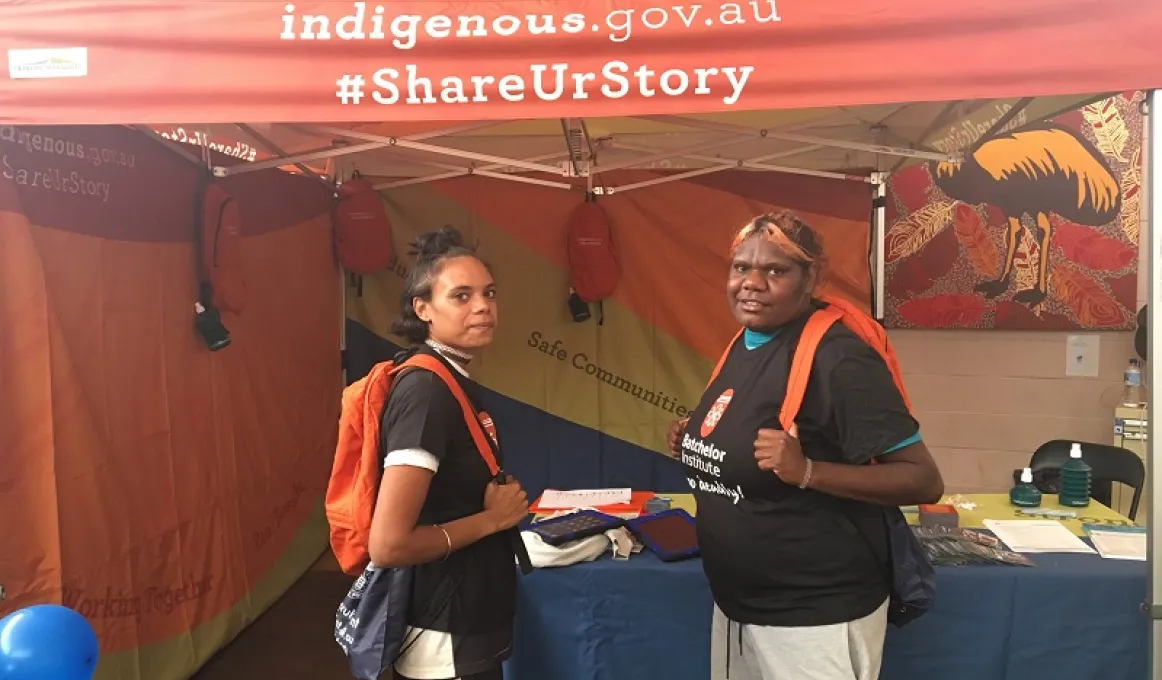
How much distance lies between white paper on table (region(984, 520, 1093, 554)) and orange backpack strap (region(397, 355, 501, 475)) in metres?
1.54

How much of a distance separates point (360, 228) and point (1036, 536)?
3.10 meters

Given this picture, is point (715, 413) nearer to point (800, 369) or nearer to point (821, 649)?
point (800, 369)

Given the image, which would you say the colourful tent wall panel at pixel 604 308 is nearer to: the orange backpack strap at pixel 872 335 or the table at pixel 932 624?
the table at pixel 932 624

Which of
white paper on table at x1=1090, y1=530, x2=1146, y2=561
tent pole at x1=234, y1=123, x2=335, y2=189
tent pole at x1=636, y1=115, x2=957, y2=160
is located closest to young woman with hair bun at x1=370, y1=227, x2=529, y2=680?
tent pole at x1=234, y1=123, x2=335, y2=189

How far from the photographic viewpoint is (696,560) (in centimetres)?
194

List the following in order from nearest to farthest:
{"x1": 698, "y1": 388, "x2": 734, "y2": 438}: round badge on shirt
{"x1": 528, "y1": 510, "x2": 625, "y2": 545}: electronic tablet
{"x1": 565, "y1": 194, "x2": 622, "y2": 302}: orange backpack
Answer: {"x1": 698, "y1": 388, "x2": 734, "y2": 438}: round badge on shirt < {"x1": 528, "y1": 510, "x2": 625, "y2": 545}: electronic tablet < {"x1": 565, "y1": 194, "x2": 622, "y2": 302}: orange backpack

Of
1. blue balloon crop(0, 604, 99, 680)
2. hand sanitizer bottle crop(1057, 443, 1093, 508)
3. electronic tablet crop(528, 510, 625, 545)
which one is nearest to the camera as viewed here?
blue balloon crop(0, 604, 99, 680)

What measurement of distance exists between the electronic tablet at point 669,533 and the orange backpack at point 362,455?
80cm

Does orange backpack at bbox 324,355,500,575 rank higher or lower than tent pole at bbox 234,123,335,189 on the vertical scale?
lower

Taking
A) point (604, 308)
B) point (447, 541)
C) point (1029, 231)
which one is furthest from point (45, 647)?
point (1029, 231)

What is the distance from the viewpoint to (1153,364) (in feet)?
4.43

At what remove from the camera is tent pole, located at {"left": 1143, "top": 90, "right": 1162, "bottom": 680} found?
133cm

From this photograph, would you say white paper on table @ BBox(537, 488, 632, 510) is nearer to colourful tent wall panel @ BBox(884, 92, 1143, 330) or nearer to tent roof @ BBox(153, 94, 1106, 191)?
tent roof @ BBox(153, 94, 1106, 191)

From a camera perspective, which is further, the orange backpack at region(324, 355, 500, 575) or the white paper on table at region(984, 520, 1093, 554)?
the white paper on table at region(984, 520, 1093, 554)
